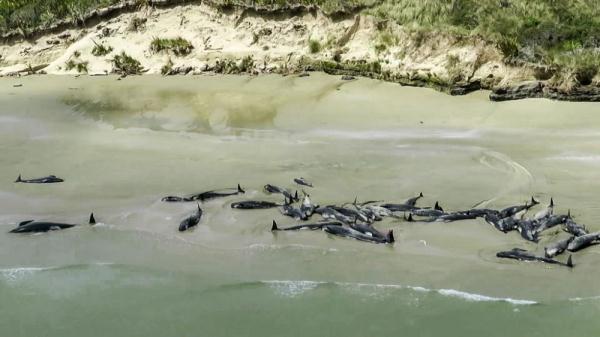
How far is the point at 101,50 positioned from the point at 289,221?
1849 cm

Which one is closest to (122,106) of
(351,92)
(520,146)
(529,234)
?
(351,92)

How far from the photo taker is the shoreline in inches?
690

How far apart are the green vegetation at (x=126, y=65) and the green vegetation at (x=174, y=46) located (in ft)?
2.95

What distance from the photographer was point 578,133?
13.3 metres

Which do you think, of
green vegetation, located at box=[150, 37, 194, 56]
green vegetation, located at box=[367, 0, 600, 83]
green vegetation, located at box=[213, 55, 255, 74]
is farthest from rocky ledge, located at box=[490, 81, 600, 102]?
green vegetation, located at box=[150, 37, 194, 56]

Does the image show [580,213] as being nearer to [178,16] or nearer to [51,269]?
[51,269]

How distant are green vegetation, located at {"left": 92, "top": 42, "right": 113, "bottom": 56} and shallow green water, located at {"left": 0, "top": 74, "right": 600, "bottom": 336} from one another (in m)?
7.23

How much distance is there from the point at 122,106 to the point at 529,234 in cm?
1396

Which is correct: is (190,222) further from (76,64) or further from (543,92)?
(76,64)

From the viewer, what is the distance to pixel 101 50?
25.5 metres

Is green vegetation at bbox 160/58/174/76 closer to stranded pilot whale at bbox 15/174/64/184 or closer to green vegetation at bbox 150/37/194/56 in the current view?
green vegetation at bbox 150/37/194/56

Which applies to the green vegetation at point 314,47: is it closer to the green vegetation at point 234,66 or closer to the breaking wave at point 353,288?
the green vegetation at point 234,66

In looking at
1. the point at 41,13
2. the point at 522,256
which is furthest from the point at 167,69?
the point at 522,256

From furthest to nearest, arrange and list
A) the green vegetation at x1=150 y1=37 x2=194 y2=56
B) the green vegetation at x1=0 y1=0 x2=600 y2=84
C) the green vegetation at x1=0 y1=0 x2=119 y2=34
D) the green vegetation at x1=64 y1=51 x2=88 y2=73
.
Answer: the green vegetation at x1=0 y1=0 x2=119 y2=34 < the green vegetation at x1=64 y1=51 x2=88 y2=73 < the green vegetation at x1=150 y1=37 x2=194 y2=56 < the green vegetation at x1=0 y1=0 x2=600 y2=84
